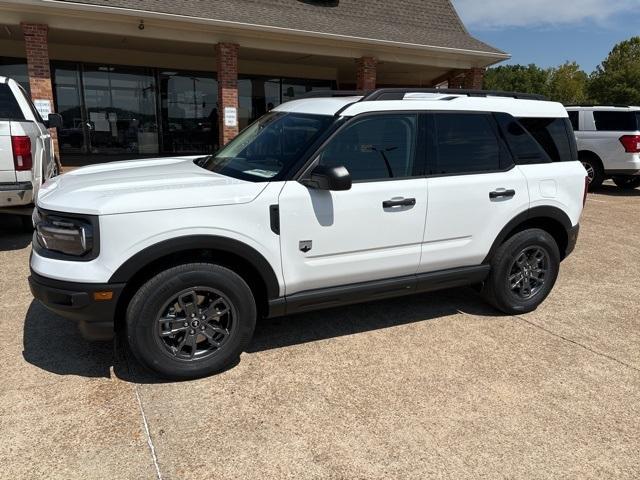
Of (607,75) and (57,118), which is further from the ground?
(607,75)

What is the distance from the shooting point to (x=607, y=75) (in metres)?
52.6

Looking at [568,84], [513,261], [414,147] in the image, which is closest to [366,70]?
[513,261]

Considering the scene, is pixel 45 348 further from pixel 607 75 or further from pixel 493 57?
pixel 607 75

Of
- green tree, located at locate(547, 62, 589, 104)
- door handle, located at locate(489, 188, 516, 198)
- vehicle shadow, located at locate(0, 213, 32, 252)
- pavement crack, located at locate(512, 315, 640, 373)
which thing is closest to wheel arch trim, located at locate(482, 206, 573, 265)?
door handle, located at locate(489, 188, 516, 198)

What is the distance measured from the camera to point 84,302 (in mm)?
2934

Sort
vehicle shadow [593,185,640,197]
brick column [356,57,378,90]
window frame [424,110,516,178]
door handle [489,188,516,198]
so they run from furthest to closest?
brick column [356,57,378,90], vehicle shadow [593,185,640,197], door handle [489,188,516,198], window frame [424,110,516,178]

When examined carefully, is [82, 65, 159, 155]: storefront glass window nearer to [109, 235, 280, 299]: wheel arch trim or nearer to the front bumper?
the front bumper

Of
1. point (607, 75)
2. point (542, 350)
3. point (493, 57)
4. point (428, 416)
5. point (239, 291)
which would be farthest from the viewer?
point (607, 75)

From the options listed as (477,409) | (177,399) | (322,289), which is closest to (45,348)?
(177,399)

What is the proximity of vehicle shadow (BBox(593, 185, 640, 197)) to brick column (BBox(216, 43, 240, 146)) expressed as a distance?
9.29 metres

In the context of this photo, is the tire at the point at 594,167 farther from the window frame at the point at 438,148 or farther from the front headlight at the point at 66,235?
the front headlight at the point at 66,235

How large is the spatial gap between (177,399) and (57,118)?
6488mm

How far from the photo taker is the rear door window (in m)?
3.95

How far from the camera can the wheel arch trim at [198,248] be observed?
2975 mm
